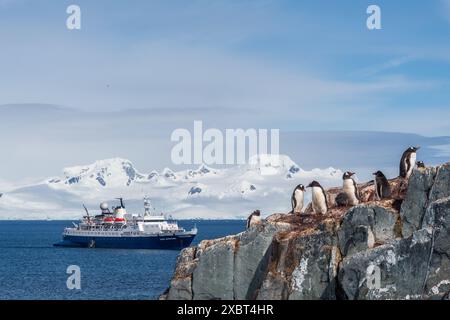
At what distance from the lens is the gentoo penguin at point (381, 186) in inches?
1670

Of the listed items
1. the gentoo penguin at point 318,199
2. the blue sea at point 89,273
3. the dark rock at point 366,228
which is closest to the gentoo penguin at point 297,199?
the gentoo penguin at point 318,199

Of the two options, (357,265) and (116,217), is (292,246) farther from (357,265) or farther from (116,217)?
(116,217)

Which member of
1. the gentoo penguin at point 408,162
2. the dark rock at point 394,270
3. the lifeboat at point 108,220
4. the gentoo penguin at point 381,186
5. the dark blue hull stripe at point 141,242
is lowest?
the dark blue hull stripe at point 141,242

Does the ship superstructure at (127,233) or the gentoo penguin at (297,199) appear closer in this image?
the gentoo penguin at (297,199)

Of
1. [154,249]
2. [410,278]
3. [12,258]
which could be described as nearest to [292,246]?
[410,278]

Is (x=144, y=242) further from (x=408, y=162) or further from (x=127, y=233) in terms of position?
(x=408, y=162)

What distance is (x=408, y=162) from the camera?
45.6 meters

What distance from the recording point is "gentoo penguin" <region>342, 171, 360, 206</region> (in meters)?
44.7

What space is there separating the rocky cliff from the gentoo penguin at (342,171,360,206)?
1085mm

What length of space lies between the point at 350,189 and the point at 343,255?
7.40 m

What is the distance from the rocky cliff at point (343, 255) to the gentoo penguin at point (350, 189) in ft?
3.56

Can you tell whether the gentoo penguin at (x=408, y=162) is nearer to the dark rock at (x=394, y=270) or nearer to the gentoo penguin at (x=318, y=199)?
the gentoo penguin at (x=318, y=199)

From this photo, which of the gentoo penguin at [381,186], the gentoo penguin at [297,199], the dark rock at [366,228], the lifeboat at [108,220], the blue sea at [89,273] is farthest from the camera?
the lifeboat at [108,220]

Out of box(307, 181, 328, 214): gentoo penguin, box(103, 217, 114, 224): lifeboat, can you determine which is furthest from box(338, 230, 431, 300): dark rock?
box(103, 217, 114, 224): lifeboat
